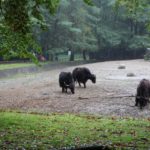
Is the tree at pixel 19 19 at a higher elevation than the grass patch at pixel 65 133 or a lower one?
higher

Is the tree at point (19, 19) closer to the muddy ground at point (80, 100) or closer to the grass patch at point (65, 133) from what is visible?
the grass patch at point (65, 133)

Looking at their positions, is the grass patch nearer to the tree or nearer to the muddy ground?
the tree

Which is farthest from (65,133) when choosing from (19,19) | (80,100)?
(80,100)

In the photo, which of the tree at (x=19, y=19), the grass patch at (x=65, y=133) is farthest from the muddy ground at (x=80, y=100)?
the tree at (x=19, y=19)

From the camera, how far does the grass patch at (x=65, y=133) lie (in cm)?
866

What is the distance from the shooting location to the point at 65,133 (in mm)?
10344

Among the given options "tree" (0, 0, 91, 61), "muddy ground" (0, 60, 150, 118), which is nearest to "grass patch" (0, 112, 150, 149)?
"tree" (0, 0, 91, 61)

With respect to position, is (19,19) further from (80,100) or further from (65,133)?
(80,100)

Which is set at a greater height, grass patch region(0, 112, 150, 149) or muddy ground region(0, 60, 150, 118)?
grass patch region(0, 112, 150, 149)

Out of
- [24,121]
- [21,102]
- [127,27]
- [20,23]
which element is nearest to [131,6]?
[20,23]

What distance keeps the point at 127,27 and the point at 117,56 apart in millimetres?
5116

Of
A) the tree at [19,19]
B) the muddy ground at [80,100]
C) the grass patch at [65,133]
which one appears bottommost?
the muddy ground at [80,100]

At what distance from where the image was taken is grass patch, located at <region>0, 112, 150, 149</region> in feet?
28.4

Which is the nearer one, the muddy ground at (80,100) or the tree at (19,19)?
the tree at (19,19)
